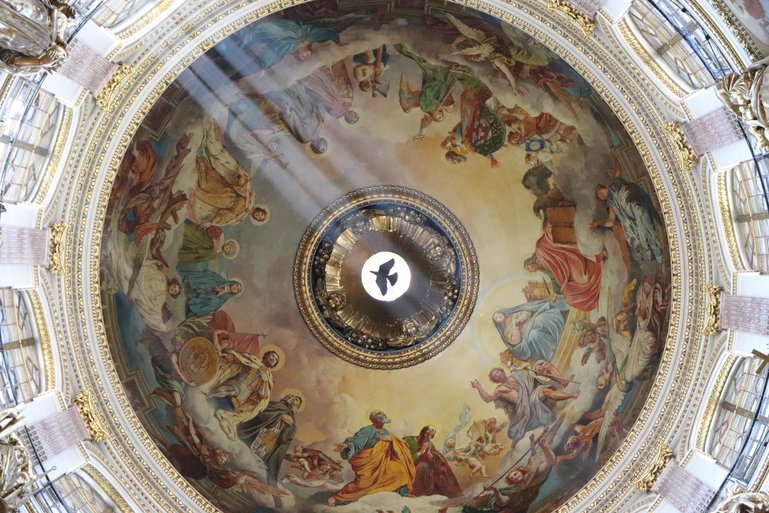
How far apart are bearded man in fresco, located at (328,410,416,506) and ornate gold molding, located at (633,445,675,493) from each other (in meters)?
5.34

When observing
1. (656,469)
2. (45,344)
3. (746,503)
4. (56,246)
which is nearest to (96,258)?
(56,246)

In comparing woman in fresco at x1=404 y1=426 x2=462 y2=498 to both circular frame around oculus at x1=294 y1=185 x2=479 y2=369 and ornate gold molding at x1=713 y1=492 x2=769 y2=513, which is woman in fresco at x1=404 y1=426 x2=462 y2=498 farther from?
ornate gold molding at x1=713 y1=492 x2=769 y2=513

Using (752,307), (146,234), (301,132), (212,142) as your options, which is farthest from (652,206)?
(146,234)

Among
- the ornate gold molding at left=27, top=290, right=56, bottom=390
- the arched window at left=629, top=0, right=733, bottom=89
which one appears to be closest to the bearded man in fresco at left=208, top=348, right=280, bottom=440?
the ornate gold molding at left=27, top=290, right=56, bottom=390

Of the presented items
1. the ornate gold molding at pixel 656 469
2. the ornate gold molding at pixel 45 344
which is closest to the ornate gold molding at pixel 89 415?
the ornate gold molding at pixel 45 344

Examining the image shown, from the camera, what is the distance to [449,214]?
63.0ft

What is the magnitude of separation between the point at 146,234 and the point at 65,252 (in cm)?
236

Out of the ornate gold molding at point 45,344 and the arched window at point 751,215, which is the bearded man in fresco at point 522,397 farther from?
the ornate gold molding at point 45,344

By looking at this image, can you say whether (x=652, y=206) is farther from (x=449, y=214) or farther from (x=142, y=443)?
(x=142, y=443)

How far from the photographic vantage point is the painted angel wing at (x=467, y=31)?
15.4 m

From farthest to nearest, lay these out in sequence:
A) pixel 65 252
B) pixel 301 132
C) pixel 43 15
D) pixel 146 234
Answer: pixel 301 132, pixel 146 234, pixel 65 252, pixel 43 15

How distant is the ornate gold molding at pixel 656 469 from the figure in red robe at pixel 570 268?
3.75 m

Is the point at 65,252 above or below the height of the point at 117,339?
above

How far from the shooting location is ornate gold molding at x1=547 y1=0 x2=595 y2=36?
13328mm
